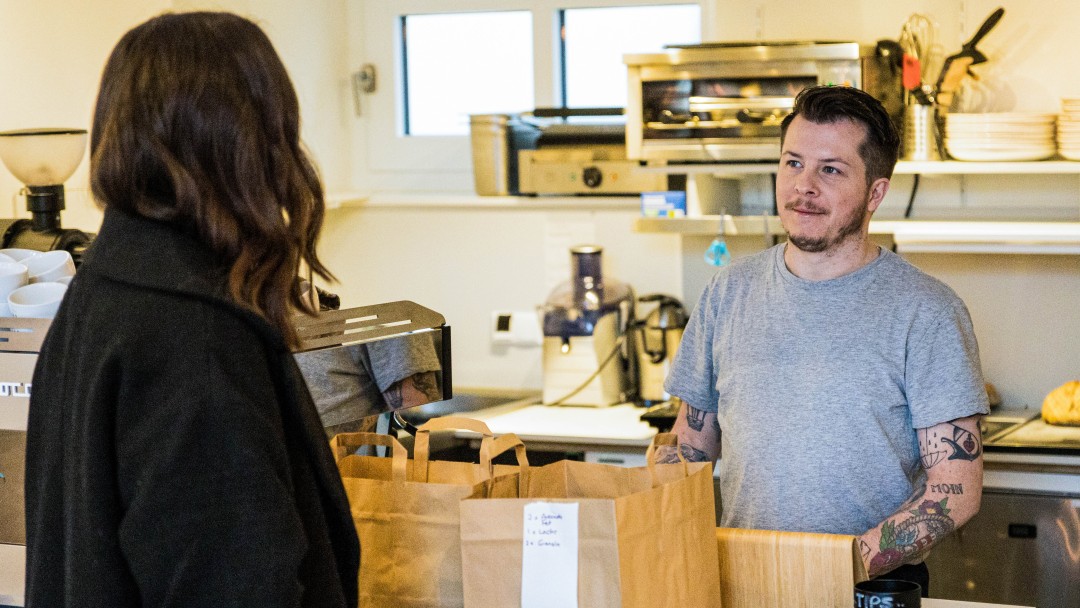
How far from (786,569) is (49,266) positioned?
1201mm

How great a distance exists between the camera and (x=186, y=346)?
99cm

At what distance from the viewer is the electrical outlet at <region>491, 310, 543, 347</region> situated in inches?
152

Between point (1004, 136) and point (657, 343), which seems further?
point (657, 343)

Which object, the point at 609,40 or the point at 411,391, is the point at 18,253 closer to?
the point at 411,391

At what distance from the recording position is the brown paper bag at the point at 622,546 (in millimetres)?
1335

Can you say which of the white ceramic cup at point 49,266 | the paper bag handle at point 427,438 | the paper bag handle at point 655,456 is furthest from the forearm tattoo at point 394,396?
the white ceramic cup at point 49,266

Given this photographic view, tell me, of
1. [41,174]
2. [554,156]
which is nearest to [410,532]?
[41,174]

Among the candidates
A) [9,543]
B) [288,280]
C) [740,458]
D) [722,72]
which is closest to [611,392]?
[722,72]

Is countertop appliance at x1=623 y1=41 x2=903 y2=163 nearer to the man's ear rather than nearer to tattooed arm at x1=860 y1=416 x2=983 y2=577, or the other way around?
the man's ear

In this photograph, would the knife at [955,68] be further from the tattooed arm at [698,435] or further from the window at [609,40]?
the tattooed arm at [698,435]

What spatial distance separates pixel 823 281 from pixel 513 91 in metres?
2.29

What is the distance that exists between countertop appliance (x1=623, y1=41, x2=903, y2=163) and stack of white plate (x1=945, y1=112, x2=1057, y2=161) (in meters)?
0.22

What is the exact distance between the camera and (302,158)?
1102 millimetres

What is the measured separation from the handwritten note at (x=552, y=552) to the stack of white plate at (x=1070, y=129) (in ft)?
6.88
